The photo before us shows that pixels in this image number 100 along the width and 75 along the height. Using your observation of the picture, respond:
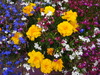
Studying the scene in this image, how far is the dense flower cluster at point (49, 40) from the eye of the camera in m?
2.38

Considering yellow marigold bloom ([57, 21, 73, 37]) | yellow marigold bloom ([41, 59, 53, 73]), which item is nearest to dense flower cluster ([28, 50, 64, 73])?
yellow marigold bloom ([41, 59, 53, 73])

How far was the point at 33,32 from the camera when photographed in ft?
8.25

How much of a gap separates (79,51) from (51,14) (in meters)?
0.57

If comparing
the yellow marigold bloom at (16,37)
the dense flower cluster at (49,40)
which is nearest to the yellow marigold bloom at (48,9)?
the dense flower cluster at (49,40)

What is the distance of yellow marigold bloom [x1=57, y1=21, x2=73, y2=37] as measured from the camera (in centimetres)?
246

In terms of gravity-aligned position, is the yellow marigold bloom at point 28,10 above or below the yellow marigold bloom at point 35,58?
above

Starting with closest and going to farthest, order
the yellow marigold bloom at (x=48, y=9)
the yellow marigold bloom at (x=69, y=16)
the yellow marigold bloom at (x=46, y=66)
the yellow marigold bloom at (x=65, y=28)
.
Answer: the yellow marigold bloom at (x=46, y=66) → the yellow marigold bloom at (x=65, y=28) → the yellow marigold bloom at (x=69, y=16) → the yellow marigold bloom at (x=48, y=9)

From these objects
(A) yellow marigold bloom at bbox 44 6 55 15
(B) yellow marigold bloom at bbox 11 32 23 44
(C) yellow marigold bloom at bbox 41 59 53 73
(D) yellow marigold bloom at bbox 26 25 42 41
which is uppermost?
(A) yellow marigold bloom at bbox 44 6 55 15

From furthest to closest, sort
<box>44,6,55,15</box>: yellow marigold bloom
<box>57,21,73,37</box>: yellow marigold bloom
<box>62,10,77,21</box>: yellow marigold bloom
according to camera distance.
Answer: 1. <box>44,6,55,15</box>: yellow marigold bloom
2. <box>62,10,77,21</box>: yellow marigold bloom
3. <box>57,21,73,37</box>: yellow marigold bloom

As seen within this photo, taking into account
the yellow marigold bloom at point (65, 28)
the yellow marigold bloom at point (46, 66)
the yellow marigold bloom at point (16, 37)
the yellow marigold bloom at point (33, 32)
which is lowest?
the yellow marigold bloom at point (46, 66)

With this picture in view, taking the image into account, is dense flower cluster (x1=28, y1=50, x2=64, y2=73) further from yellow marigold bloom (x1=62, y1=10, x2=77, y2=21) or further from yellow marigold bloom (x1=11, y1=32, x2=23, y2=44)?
yellow marigold bloom (x1=62, y1=10, x2=77, y2=21)

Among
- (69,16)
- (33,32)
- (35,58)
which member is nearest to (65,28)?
(69,16)

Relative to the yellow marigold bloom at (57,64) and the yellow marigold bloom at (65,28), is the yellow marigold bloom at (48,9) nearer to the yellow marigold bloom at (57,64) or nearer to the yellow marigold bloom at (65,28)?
the yellow marigold bloom at (65,28)

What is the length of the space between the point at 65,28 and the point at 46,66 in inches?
18.1
